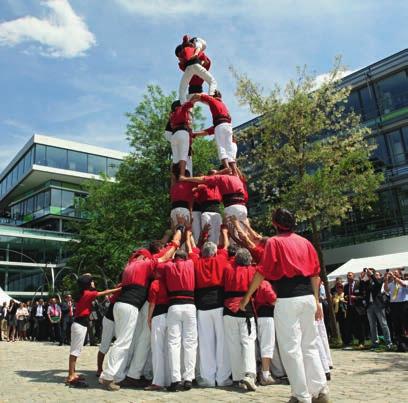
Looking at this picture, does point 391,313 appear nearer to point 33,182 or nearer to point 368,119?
point 368,119

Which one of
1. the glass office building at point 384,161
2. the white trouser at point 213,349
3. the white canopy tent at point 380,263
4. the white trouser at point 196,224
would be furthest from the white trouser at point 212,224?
Answer: the glass office building at point 384,161

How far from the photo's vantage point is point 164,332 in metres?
6.55

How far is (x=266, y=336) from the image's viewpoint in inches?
271

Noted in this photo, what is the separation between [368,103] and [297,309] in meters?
26.4

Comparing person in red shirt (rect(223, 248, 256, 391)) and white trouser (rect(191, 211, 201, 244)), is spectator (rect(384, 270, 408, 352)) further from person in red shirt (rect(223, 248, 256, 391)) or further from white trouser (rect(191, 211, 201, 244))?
Answer: person in red shirt (rect(223, 248, 256, 391))

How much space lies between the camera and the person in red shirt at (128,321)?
6.35 meters

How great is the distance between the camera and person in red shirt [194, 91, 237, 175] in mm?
9258

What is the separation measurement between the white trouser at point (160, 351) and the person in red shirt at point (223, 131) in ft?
12.7

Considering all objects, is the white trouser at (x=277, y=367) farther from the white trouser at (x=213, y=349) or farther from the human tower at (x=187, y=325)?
the white trouser at (x=213, y=349)

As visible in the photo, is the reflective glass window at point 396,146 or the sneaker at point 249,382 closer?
the sneaker at point 249,382

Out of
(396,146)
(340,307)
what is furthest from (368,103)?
(340,307)

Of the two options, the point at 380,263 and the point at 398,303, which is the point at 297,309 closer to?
the point at 398,303

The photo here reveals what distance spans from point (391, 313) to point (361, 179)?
575 cm

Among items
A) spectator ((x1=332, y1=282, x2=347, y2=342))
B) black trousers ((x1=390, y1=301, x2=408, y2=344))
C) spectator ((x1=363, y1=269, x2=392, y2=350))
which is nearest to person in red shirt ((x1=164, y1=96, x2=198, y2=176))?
spectator ((x1=363, y1=269, x2=392, y2=350))
